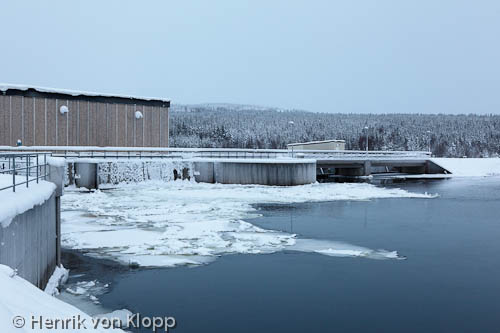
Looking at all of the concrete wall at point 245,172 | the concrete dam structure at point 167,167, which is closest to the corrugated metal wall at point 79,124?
the concrete dam structure at point 167,167

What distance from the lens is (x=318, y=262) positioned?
13.2m

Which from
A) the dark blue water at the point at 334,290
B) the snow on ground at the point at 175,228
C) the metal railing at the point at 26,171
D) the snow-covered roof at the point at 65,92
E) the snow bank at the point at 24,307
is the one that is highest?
the snow-covered roof at the point at 65,92

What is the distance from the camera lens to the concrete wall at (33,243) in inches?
297

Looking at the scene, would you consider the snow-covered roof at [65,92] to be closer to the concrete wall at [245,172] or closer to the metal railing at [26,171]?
the concrete wall at [245,172]

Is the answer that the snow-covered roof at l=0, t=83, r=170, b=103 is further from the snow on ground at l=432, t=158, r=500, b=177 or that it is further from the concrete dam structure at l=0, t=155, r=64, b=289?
the snow on ground at l=432, t=158, r=500, b=177

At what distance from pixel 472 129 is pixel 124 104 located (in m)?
152

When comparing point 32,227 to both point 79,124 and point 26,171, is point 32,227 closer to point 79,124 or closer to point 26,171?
point 26,171

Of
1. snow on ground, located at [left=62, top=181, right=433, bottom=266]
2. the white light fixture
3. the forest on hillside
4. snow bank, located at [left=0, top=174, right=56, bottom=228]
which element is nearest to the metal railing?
snow bank, located at [left=0, top=174, right=56, bottom=228]

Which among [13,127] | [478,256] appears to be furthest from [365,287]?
[13,127]

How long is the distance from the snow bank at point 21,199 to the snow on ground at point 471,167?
5606 centimetres

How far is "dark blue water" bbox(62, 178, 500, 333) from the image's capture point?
355 inches

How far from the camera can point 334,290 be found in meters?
10.8

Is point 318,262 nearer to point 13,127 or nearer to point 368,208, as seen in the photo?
point 368,208

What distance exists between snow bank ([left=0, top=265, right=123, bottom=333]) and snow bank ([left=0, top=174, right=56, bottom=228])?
1.53 m
